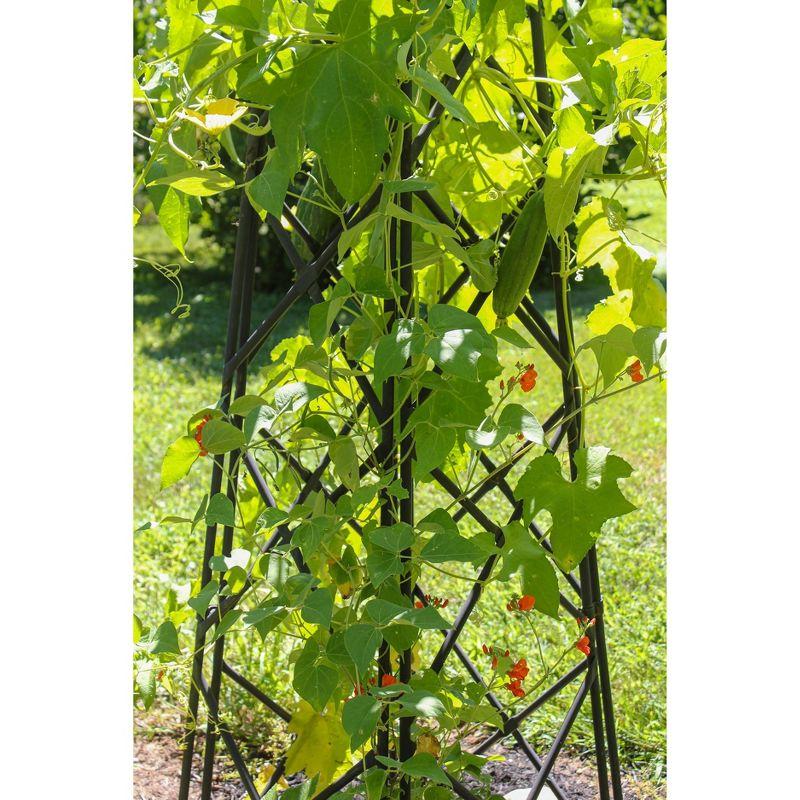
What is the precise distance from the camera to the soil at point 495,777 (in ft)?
6.19

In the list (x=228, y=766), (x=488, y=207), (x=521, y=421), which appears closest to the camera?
(x=521, y=421)

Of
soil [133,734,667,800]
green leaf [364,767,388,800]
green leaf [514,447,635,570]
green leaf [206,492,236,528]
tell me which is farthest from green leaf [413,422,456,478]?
soil [133,734,667,800]

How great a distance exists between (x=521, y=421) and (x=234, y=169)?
162 inches

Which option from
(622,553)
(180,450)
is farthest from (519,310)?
(622,553)

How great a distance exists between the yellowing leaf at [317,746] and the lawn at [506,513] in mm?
111

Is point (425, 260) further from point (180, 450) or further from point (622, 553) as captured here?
point (622, 553)

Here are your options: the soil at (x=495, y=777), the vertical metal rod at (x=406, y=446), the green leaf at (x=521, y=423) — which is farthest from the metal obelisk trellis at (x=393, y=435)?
the soil at (x=495, y=777)

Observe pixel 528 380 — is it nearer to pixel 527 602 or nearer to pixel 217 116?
pixel 527 602

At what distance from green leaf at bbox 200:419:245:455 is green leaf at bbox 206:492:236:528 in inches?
2.1

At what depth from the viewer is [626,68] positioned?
3.87ft

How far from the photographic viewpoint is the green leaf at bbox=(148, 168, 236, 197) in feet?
3.44

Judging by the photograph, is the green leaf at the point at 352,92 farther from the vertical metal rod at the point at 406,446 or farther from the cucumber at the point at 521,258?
the cucumber at the point at 521,258

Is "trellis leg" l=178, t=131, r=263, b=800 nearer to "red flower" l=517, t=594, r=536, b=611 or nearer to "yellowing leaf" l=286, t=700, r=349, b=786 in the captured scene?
"yellowing leaf" l=286, t=700, r=349, b=786

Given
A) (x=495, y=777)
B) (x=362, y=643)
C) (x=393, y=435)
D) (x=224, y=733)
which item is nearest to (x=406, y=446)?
(x=393, y=435)
